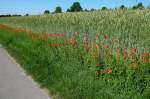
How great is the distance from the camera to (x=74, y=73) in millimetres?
10156

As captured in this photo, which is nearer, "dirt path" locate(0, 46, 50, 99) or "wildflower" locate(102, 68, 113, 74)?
"wildflower" locate(102, 68, 113, 74)

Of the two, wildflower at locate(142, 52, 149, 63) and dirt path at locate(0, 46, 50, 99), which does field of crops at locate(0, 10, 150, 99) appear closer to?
wildflower at locate(142, 52, 149, 63)

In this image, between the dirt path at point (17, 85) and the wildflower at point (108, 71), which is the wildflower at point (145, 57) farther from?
the dirt path at point (17, 85)

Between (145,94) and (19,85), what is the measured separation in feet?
13.1

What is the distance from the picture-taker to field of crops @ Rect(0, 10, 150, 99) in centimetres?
830

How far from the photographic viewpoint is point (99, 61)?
10062 mm

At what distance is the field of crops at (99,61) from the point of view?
27.2 feet

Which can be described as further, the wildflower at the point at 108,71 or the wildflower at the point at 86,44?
the wildflower at the point at 86,44

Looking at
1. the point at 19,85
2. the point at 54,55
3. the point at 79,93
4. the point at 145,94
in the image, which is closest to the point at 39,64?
the point at 54,55

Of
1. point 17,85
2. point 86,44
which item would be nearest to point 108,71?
point 17,85

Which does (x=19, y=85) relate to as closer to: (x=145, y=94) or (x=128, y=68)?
(x=128, y=68)

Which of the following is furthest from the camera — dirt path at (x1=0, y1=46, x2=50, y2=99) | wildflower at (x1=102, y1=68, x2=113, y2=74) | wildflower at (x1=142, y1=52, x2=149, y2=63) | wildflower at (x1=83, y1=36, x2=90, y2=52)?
wildflower at (x1=83, y1=36, x2=90, y2=52)

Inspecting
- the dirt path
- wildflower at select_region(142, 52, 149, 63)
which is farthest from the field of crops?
the dirt path

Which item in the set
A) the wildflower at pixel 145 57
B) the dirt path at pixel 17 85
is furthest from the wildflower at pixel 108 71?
the dirt path at pixel 17 85
